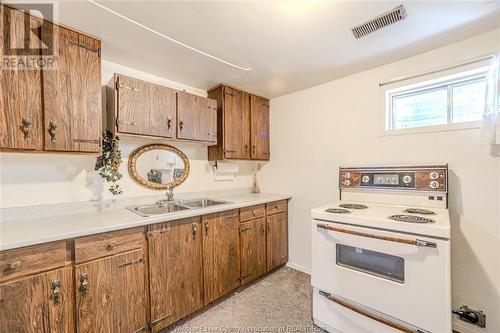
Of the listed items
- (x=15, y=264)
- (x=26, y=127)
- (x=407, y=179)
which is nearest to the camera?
(x=15, y=264)

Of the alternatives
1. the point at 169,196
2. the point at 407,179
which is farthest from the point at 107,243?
the point at 407,179

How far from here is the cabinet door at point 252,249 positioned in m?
2.29

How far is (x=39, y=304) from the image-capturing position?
1.19 metres

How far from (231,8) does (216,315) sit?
2375 millimetres

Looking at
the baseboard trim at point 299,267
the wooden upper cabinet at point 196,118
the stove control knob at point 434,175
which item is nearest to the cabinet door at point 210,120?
the wooden upper cabinet at point 196,118

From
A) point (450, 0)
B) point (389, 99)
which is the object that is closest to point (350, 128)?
point (389, 99)

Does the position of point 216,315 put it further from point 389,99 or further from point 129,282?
point 389,99

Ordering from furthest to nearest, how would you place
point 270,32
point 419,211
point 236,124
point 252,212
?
point 236,124 < point 252,212 < point 419,211 < point 270,32

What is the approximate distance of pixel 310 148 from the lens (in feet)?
8.83

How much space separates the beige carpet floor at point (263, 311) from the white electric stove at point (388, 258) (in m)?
0.23

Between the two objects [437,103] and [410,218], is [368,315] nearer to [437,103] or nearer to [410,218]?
[410,218]

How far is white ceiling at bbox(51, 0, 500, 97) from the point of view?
1.34m

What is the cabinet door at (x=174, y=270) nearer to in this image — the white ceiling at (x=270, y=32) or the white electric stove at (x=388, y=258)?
the white electric stove at (x=388, y=258)

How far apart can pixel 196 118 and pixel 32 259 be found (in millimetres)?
1617
